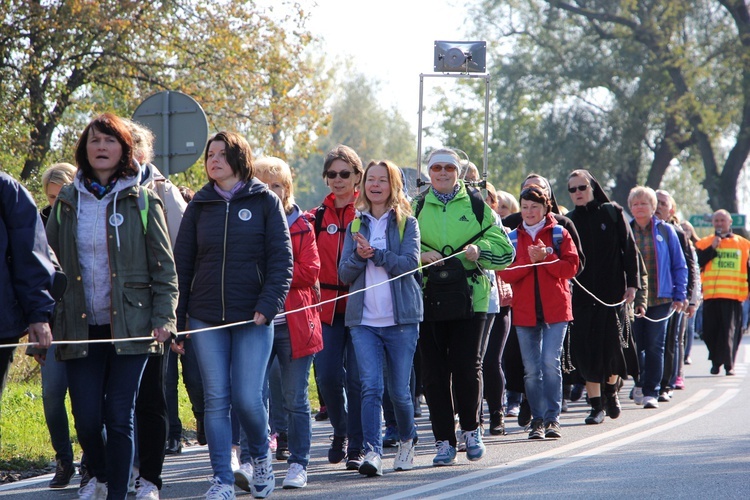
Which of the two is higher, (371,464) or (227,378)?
(227,378)

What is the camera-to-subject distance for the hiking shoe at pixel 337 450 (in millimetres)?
8234

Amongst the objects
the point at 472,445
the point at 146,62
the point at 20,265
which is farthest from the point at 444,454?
the point at 146,62

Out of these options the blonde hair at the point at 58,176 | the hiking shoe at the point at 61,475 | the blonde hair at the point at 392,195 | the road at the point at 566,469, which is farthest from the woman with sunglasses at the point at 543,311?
the hiking shoe at the point at 61,475

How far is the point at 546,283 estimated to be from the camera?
31.2 feet

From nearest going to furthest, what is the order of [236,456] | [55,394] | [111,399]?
[111,399] < [55,394] < [236,456]

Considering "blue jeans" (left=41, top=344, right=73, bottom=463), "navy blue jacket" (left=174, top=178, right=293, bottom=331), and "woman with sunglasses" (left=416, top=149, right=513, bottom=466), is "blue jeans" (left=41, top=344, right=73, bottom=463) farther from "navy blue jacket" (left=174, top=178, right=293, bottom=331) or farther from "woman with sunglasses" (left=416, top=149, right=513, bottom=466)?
"woman with sunglasses" (left=416, top=149, right=513, bottom=466)

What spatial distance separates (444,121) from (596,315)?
43061mm

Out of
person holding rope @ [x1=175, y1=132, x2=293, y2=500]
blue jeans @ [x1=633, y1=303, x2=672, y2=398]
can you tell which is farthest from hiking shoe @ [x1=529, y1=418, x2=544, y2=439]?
person holding rope @ [x1=175, y1=132, x2=293, y2=500]

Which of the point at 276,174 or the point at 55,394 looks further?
the point at 276,174

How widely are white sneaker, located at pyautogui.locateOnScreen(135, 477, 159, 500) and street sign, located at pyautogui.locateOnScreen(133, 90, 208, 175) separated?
5.72 m

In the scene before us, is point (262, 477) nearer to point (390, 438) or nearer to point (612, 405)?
point (390, 438)

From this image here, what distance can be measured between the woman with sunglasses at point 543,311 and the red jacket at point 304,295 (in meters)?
2.40

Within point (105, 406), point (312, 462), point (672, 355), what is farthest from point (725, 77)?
point (105, 406)

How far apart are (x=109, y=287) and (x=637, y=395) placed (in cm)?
770
